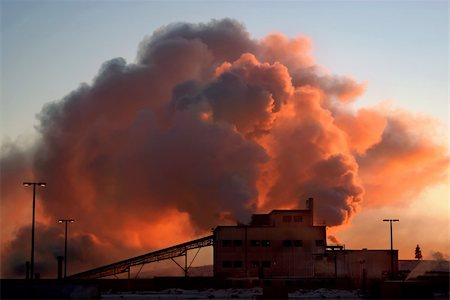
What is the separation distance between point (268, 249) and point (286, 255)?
2.84m

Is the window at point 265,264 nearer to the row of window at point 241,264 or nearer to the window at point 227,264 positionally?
the row of window at point 241,264

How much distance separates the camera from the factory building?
5034 inches

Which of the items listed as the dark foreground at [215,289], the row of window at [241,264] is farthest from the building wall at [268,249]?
the dark foreground at [215,289]

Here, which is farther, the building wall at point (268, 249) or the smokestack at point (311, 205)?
the smokestack at point (311, 205)

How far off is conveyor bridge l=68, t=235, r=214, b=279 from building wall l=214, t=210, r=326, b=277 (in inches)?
145

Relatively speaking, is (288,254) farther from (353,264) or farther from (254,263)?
(353,264)

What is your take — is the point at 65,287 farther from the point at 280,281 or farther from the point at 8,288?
the point at 280,281

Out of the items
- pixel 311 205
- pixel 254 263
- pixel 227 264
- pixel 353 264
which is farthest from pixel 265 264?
pixel 353 264

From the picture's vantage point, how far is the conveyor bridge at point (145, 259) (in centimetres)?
13238

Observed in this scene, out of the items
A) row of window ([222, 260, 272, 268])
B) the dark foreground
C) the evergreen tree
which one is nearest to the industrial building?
row of window ([222, 260, 272, 268])

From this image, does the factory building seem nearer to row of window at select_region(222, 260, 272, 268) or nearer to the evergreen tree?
row of window at select_region(222, 260, 272, 268)

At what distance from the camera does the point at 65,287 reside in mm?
81938

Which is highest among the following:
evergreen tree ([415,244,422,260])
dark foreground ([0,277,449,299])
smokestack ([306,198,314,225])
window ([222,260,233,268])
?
smokestack ([306,198,314,225])

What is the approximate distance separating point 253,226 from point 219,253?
21.5 feet
